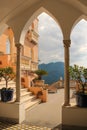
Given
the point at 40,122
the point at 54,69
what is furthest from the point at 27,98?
the point at 54,69

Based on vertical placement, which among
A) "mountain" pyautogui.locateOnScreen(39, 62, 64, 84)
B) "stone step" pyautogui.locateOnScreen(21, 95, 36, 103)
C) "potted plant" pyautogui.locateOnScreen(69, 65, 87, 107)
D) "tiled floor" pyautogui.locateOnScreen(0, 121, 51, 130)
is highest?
"mountain" pyautogui.locateOnScreen(39, 62, 64, 84)

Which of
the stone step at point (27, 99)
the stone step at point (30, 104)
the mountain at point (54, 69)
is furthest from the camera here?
the mountain at point (54, 69)

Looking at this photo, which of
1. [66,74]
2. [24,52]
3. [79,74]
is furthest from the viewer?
[24,52]

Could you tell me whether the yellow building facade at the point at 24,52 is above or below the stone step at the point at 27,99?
above

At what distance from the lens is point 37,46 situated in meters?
20.3

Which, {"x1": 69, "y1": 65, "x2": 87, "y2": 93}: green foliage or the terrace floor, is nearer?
the terrace floor

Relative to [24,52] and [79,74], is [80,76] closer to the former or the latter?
[79,74]

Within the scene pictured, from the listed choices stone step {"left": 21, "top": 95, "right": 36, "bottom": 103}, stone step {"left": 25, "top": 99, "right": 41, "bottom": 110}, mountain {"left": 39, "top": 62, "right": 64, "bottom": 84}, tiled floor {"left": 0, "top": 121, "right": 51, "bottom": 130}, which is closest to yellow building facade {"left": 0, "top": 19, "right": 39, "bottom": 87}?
stone step {"left": 21, "top": 95, "right": 36, "bottom": 103}

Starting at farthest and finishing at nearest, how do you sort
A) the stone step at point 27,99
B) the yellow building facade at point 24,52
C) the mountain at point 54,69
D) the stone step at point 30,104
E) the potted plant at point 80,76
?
the mountain at point 54,69
the yellow building facade at point 24,52
the stone step at point 27,99
the stone step at point 30,104
the potted plant at point 80,76

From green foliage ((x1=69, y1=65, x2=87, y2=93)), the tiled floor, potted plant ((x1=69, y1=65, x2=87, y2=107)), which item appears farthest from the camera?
green foliage ((x1=69, y1=65, x2=87, y2=93))

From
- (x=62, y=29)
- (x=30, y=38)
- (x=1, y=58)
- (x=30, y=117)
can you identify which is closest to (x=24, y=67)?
(x=1, y=58)

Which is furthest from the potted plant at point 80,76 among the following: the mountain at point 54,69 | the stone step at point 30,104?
the mountain at point 54,69

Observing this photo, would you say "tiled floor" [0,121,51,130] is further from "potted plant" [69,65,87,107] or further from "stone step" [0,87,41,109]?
"stone step" [0,87,41,109]

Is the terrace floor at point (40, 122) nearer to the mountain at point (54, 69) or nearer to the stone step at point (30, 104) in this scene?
the stone step at point (30, 104)
